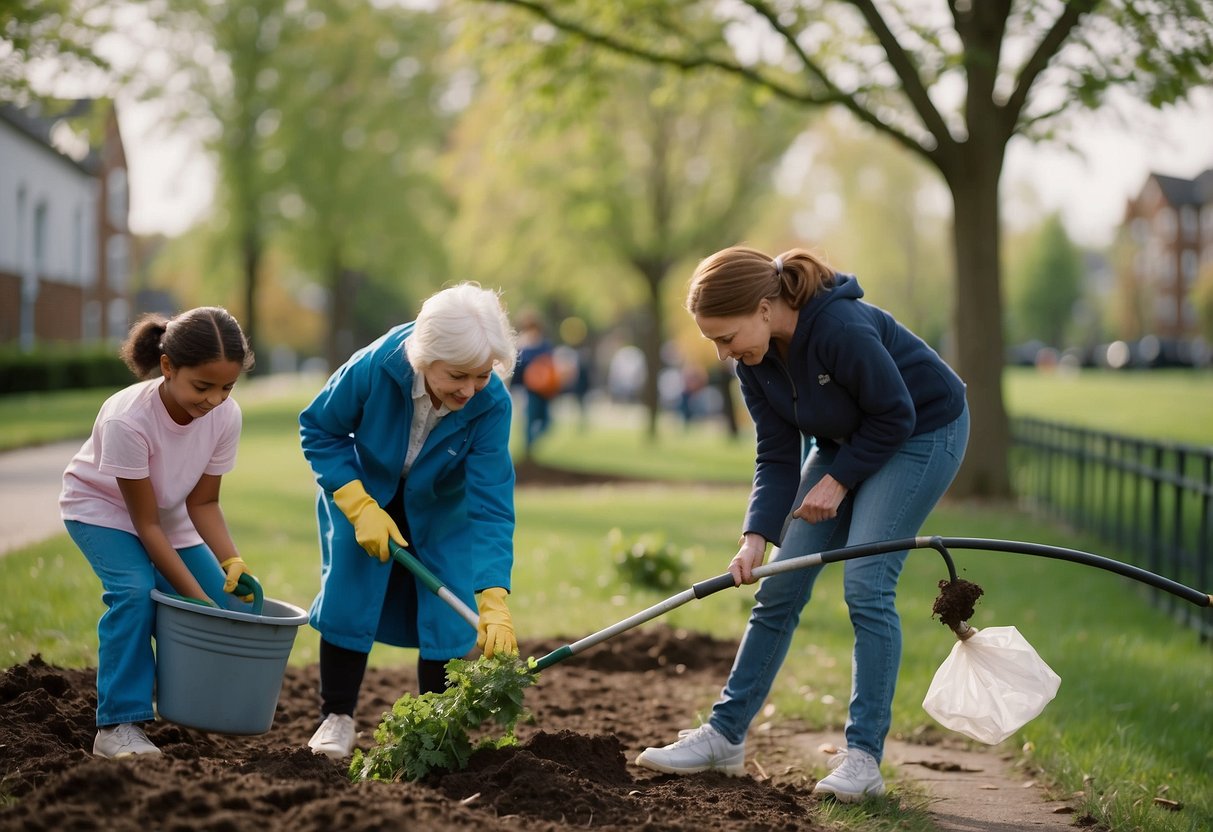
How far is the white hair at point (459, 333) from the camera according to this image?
395cm

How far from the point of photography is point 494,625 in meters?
3.99

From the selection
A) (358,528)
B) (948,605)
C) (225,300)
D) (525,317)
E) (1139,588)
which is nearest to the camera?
(948,605)

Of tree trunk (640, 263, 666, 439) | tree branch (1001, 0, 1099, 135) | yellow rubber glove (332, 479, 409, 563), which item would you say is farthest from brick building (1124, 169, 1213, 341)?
yellow rubber glove (332, 479, 409, 563)

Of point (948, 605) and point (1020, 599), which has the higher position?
point (948, 605)

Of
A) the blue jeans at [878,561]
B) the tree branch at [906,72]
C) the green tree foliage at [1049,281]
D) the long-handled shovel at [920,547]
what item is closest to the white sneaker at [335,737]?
the long-handled shovel at [920,547]

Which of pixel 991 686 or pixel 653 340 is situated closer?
pixel 991 686

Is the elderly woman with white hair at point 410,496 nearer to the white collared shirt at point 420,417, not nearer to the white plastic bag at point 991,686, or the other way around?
the white collared shirt at point 420,417

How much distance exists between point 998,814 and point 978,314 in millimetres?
9506

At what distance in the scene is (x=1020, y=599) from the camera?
830 centimetres

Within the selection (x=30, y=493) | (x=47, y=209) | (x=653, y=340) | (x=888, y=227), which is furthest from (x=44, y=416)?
(x=888, y=227)

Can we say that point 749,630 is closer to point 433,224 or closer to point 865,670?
point 865,670

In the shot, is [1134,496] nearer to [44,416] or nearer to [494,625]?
[494,625]

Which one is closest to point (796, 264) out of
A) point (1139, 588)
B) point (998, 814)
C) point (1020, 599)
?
point (998, 814)

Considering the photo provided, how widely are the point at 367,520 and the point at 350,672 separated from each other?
666mm
